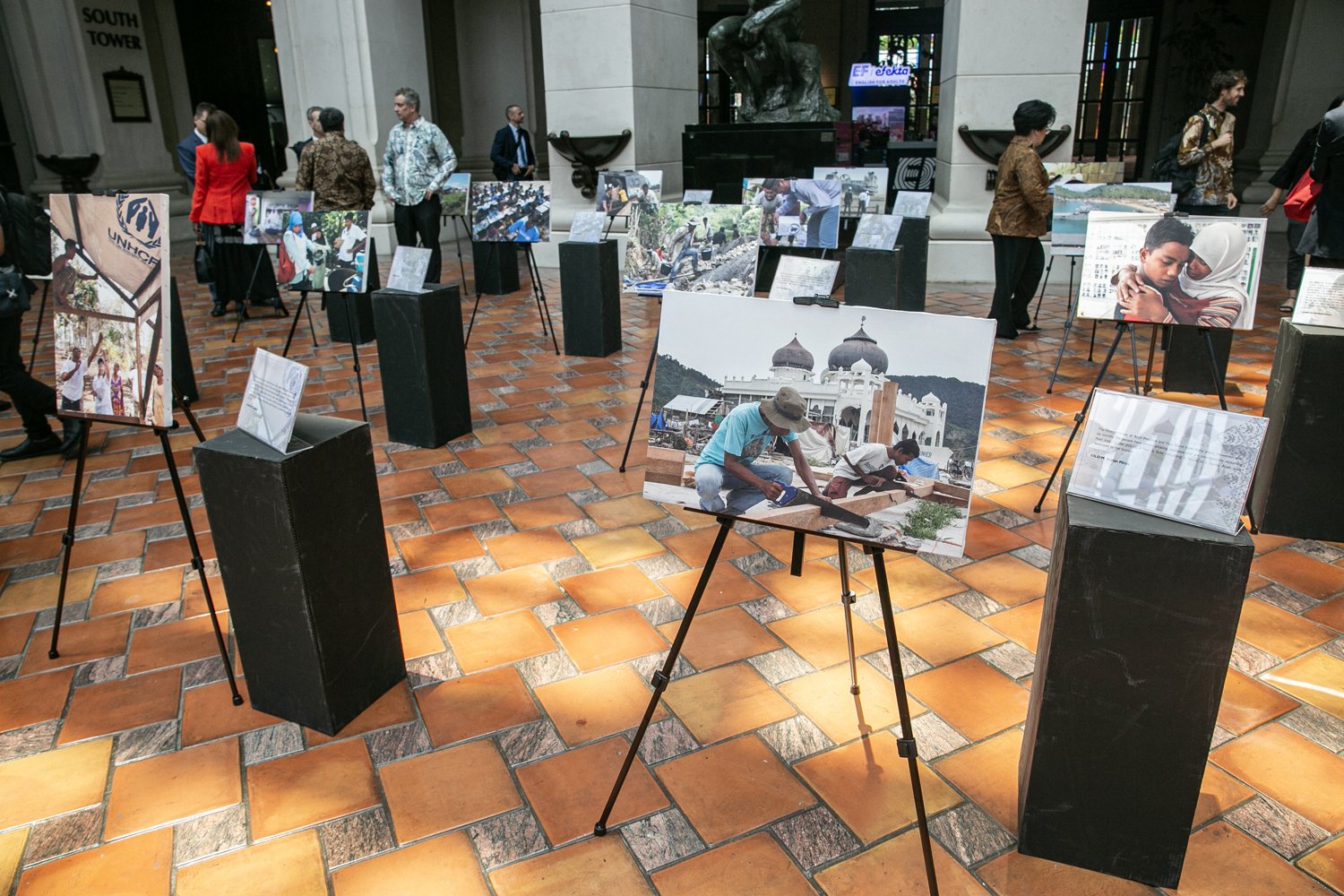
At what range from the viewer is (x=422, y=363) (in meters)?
4.25

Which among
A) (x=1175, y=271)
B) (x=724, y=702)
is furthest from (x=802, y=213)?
(x=724, y=702)

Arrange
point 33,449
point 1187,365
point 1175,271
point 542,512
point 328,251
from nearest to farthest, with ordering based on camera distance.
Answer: point 1175,271
point 542,512
point 33,449
point 328,251
point 1187,365

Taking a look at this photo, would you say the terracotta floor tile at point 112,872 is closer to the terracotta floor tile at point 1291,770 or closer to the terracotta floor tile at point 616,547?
the terracotta floor tile at point 616,547

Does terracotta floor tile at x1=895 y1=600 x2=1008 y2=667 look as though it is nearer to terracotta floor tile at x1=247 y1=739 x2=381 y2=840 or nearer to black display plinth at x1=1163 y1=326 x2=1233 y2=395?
terracotta floor tile at x1=247 y1=739 x2=381 y2=840

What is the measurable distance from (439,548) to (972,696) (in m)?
1.96

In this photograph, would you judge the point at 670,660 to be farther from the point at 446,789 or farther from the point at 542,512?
the point at 542,512

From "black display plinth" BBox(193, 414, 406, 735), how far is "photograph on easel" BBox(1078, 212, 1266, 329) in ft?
8.86

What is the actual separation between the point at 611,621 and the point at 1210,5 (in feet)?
45.0

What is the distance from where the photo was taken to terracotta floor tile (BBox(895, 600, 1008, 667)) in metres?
2.70

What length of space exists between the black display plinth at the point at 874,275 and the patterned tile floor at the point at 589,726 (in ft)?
7.55

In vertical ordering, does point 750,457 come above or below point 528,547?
above

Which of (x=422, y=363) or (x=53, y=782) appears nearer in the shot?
(x=53, y=782)

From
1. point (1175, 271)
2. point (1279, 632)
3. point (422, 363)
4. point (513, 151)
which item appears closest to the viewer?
point (1279, 632)

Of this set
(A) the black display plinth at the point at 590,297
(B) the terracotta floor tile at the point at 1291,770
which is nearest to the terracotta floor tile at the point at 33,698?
(B) the terracotta floor tile at the point at 1291,770
